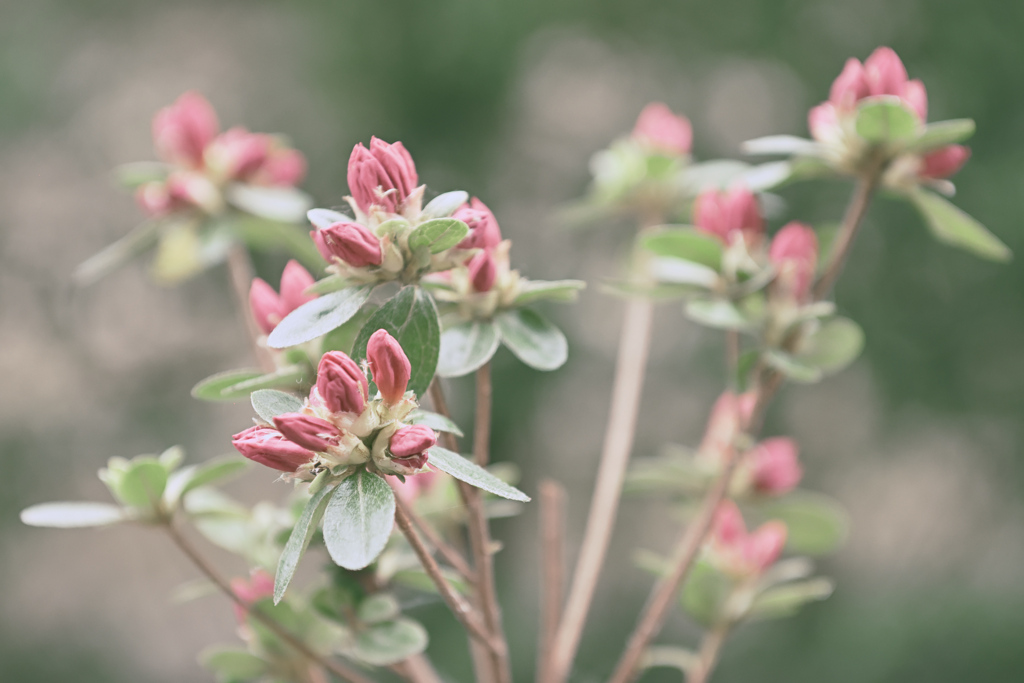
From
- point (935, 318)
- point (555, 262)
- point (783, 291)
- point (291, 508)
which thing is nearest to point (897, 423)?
point (935, 318)

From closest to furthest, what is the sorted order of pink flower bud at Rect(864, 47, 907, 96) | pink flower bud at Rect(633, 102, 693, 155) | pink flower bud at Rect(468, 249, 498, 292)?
1. pink flower bud at Rect(468, 249, 498, 292)
2. pink flower bud at Rect(864, 47, 907, 96)
3. pink flower bud at Rect(633, 102, 693, 155)

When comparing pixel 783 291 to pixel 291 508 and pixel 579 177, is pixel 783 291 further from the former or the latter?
pixel 579 177

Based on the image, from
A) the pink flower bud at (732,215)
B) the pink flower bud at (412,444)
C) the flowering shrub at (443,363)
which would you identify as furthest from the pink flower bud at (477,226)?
the pink flower bud at (732,215)

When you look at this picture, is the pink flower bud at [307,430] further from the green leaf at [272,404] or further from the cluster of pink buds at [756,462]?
the cluster of pink buds at [756,462]

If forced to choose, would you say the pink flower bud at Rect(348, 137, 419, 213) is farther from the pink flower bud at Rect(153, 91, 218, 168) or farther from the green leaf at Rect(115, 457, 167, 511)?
the pink flower bud at Rect(153, 91, 218, 168)

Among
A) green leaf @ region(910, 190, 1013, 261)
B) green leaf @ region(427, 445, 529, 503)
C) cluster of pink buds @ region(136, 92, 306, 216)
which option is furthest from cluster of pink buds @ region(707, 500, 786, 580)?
cluster of pink buds @ region(136, 92, 306, 216)

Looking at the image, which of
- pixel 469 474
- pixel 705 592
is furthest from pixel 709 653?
pixel 469 474

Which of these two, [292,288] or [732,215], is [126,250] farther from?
[732,215]
